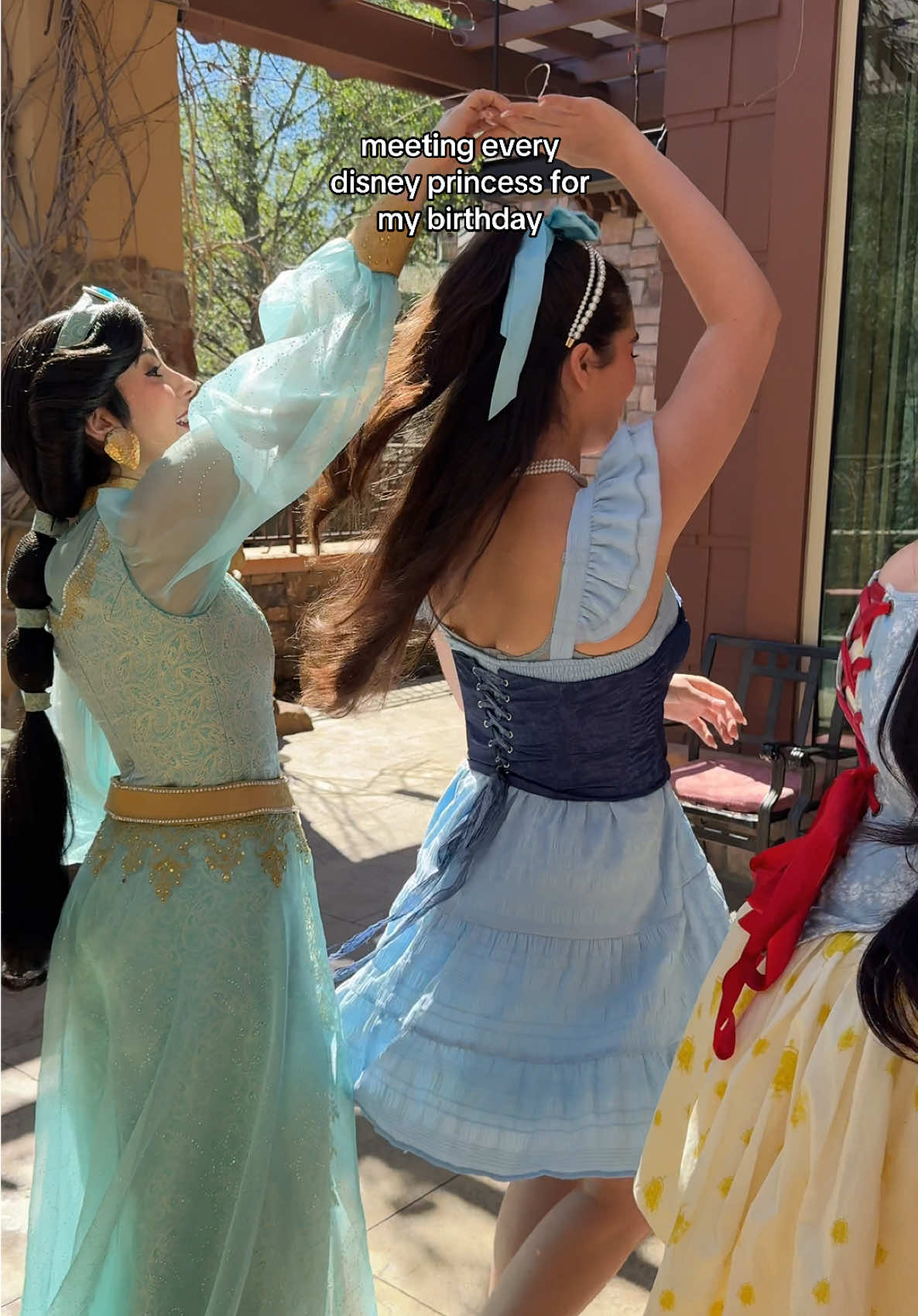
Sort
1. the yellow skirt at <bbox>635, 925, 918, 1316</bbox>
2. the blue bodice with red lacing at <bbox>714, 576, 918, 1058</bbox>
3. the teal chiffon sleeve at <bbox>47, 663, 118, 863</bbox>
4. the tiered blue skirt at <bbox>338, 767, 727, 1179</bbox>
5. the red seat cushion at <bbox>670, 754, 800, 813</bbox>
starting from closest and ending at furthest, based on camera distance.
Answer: the yellow skirt at <bbox>635, 925, 918, 1316</bbox> < the blue bodice with red lacing at <bbox>714, 576, 918, 1058</bbox> < the tiered blue skirt at <bbox>338, 767, 727, 1179</bbox> < the teal chiffon sleeve at <bbox>47, 663, 118, 863</bbox> < the red seat cushion at <bbox>670, 754, 800, 813</bbox>

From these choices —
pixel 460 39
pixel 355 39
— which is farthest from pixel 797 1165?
pixel 460 39

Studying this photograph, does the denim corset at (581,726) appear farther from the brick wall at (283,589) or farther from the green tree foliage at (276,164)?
the green tree foliage at (276,164)

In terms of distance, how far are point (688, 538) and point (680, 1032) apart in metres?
3.11

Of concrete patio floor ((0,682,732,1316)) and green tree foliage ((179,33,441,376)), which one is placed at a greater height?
green tree foliage ((179,33,441,376))

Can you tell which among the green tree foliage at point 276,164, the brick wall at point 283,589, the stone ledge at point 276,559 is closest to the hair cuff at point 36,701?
the stone ledge at point 276,559

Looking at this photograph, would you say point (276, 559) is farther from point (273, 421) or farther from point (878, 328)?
point (273, 421)

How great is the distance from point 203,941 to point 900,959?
2.87ft

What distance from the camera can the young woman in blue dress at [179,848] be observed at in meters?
1.43

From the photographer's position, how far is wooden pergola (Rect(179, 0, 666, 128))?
5164mm

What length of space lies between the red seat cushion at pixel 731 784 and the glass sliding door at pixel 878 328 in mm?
528

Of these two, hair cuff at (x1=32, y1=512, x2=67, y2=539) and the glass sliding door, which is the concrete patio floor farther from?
the glass sliding door

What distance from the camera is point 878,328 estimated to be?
153 inches

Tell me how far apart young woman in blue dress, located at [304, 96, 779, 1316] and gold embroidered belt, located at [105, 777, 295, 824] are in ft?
0.58

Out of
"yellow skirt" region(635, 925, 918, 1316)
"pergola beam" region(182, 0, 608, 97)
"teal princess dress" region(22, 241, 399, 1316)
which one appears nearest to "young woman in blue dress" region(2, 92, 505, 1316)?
"teal princess dress" region(22, 241, 399, 1316)
